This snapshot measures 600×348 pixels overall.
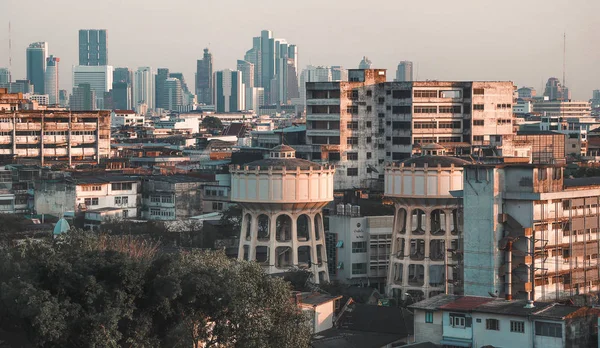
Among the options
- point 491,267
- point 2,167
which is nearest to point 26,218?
point 2,167

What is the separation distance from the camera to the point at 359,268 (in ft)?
249

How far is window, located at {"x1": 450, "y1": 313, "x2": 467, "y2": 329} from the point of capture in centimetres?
4812

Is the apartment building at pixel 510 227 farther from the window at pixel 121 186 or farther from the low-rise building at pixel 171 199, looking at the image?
the window at pixel 121 186

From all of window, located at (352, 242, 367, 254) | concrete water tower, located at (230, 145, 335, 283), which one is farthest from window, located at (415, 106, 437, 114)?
concrete water tower, located at (230, 145, 335, 283)

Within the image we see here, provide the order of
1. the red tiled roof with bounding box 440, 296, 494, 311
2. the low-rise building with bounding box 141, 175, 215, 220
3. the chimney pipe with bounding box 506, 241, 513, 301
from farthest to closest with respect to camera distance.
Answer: the low-rise building with bounding box 141, 175, 215, 220
the chimney pipe with bounding box 506, 241, 513, 301
the red tiled roof with bounding box 440, 296, 494, 311

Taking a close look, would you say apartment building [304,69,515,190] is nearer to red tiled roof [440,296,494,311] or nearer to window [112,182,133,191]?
window [112,182,133,191]

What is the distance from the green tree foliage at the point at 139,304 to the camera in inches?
1702

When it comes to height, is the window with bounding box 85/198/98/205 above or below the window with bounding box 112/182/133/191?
below

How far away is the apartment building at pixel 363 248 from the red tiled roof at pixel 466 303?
24708 mm

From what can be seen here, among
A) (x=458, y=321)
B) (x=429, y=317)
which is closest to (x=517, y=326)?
(x=458, y=321)

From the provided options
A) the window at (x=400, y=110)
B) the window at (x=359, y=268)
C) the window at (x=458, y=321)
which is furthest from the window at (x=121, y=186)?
the window at (x=458, y=321)

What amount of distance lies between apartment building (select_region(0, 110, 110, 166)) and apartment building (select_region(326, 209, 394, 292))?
50.1 m

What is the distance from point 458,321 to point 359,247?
2769 centimetres

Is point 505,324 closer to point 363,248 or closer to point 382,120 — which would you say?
point 363,248
